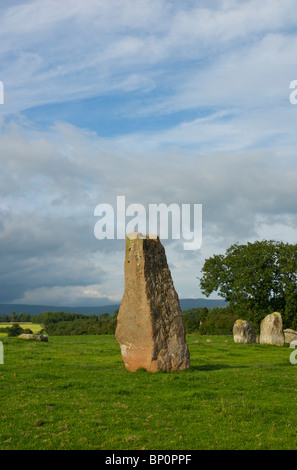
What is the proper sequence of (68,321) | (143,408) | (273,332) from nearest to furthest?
(143,408) < (273,332) < (68,321)

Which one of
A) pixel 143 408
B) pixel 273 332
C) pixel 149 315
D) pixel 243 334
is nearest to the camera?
pixel 143 408

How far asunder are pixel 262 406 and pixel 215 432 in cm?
303

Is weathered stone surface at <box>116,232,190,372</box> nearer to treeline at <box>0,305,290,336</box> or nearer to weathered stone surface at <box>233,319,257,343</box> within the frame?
weathered stone surface at <box>233,319,257,343</box>

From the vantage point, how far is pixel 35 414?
1182 cm

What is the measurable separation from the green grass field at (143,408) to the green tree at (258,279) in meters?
32.3

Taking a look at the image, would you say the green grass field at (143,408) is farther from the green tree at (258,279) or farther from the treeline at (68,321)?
the treeline at (68,321)

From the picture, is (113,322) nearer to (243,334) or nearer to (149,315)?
(243,334)

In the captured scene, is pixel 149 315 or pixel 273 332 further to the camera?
pixel 273 332

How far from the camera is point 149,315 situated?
61.2ft

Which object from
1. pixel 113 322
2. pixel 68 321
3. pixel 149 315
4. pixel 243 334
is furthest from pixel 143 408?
pixel 68 321

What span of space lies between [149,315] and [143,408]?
628cm

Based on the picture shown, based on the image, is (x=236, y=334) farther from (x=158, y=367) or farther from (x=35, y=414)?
(x=35, y=414)
